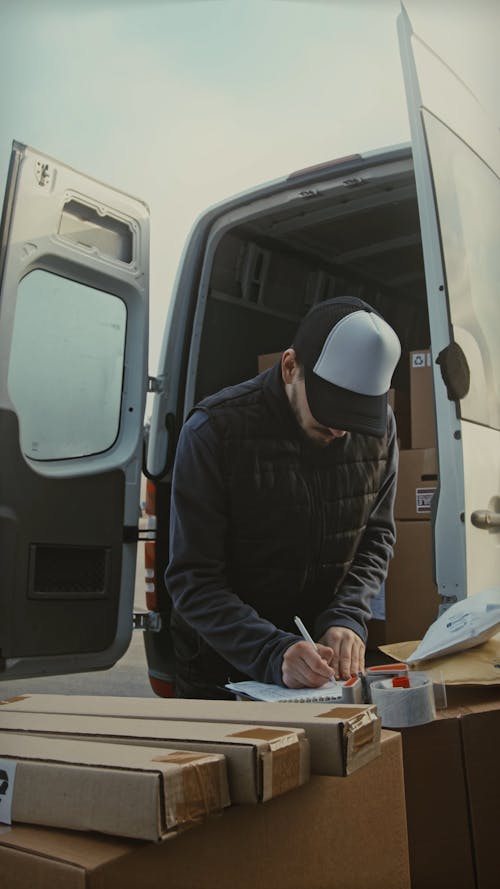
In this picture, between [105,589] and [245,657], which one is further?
[105,589]

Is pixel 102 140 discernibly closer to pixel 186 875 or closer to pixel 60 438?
pixel 60 438

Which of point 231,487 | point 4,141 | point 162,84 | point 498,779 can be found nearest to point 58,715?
point 498,779

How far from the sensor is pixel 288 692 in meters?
1.63

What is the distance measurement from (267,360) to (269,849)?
5.20ft

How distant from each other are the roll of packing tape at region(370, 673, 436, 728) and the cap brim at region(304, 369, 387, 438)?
30.9 inches

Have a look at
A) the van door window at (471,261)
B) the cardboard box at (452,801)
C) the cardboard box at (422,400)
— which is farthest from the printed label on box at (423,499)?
the cardboard box at (452,801)

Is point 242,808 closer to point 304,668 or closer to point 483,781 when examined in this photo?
point 483,781

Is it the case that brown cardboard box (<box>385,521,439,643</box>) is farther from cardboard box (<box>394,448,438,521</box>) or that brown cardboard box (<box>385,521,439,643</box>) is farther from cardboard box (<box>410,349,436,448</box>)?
cardboard box (<box>410,349,436,448</box>)

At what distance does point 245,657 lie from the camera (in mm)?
2039

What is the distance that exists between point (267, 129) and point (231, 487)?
1043mm

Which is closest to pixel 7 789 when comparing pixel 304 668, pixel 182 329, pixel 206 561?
pixel 304 668

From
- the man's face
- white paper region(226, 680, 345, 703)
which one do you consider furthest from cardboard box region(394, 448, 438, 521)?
white paper region(226, 680, 345, 703)

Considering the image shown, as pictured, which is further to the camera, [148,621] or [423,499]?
[148,621]

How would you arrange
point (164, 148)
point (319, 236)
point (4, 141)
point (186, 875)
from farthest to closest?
point (319, 236), point (164, 148), point (4, 141), point (186, 875)
